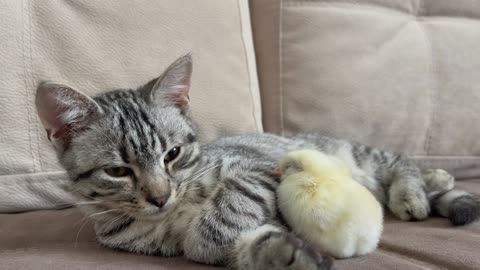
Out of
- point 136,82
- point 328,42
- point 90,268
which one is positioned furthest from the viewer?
point 328,42

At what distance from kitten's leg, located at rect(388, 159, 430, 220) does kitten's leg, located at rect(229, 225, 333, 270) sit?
1.77 ft

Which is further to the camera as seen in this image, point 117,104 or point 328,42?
point 328,42

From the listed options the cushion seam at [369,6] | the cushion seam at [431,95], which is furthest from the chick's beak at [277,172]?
the cushion seam at [431,95]

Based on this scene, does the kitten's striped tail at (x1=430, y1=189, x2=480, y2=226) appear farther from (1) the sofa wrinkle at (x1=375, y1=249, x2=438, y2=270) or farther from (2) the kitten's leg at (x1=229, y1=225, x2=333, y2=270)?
(2) the kitten's leg at (x1=229, y1=225, x2=333, y2=270)

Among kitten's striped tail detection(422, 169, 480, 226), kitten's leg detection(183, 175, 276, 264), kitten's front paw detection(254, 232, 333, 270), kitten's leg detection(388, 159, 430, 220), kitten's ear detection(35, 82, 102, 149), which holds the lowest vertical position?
kitten's leg detection(388, 159, 430, 220)

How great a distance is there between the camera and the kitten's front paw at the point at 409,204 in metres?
1.20

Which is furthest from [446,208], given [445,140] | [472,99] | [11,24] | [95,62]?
[11,24]

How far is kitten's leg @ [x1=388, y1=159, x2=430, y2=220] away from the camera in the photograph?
47.4 inches

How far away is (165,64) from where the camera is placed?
1519mm

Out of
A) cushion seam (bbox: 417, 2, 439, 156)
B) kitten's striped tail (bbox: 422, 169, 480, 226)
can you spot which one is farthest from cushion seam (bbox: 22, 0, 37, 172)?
cushion seam (bbox: 417, 2, 439, 156)

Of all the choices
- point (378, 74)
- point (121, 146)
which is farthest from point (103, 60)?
point (378, 74)

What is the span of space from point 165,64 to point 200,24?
8.3 inches

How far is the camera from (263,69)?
5.53 feet

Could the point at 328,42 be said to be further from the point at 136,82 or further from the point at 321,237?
the point at 321,237
